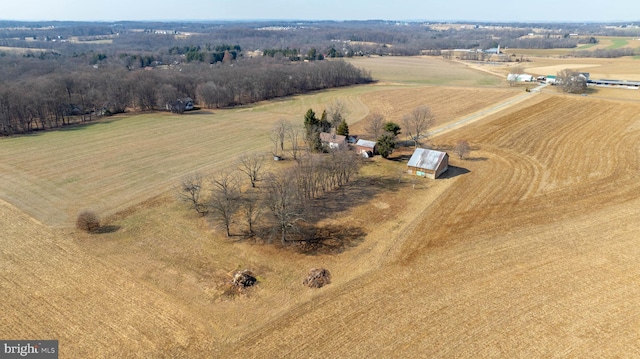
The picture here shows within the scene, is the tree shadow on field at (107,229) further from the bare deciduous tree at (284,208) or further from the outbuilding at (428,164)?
the outbuilding at (428,164)

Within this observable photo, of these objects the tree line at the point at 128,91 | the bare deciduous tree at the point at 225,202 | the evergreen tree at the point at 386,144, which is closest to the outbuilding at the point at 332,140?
the evergreen tree at the point at 386,144

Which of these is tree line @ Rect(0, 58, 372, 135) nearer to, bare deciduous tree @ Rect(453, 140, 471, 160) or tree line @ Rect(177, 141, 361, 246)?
tree line @ Rect(177, 141, 361, 246)

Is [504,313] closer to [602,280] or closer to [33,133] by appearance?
[602,280]

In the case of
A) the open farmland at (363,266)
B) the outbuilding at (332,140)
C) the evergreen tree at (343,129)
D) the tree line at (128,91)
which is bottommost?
the open farmland at (363,266)

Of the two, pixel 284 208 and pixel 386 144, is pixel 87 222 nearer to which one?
pixel 284 208

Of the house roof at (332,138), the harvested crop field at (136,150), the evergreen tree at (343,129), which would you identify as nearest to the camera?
the harvested crop field at (136,150)

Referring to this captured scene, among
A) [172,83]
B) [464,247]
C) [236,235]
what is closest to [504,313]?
[464,247]

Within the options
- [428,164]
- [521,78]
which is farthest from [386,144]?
[521,78]
